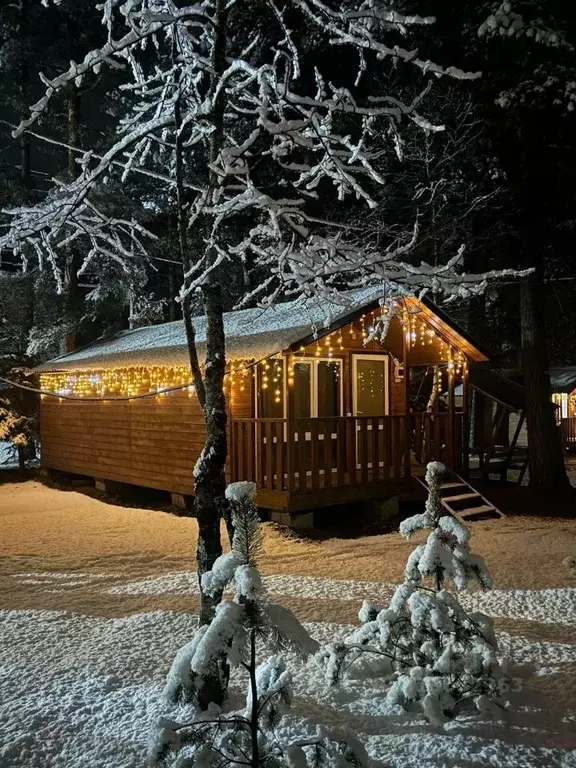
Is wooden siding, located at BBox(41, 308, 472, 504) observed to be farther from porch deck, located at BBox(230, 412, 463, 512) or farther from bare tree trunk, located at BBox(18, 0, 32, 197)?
bare tree trunk, located at BBox(18, 0, 32, 197)

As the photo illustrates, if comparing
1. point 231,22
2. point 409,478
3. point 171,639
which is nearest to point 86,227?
point 171,639

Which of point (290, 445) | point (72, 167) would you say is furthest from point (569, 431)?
point (72, 167)

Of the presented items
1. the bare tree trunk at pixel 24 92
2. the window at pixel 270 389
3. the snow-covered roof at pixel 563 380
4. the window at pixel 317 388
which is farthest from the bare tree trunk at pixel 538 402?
the bare tree trunk at pixel 24 92

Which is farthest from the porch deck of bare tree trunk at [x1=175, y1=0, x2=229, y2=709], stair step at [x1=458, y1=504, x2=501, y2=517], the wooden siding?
bare tree trunk at [x1=175, y1=0, x2=229, y2=709]

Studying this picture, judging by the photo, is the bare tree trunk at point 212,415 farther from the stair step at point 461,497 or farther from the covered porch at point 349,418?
the stair step at point 461,497

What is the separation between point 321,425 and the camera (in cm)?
1049

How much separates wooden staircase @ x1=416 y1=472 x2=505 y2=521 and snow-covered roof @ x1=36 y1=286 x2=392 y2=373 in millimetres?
3719

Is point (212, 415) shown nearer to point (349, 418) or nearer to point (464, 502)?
point (349, 418)

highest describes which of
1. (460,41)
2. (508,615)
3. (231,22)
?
(460,41)

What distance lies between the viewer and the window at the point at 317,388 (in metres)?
12.0

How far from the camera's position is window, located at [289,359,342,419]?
12000 millimetres

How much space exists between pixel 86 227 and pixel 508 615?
17.8 feet

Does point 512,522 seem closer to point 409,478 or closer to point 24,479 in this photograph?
point 409,478

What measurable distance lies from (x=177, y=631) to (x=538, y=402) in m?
10.9
